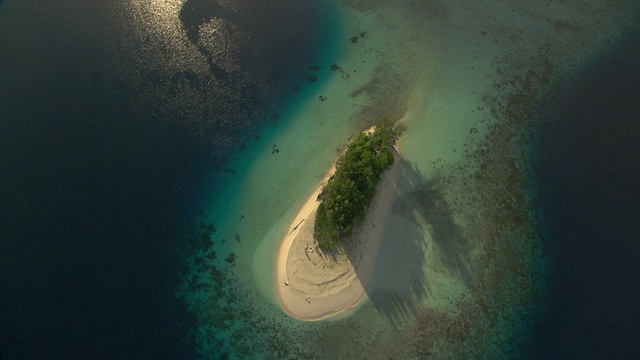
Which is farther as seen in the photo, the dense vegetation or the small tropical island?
the small tropical island

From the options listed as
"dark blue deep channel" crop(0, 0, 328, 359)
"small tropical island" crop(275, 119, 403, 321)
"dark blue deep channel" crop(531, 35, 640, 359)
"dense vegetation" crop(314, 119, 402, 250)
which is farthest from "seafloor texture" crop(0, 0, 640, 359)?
"dense vegetation" crop(314, 119, 402, 250)

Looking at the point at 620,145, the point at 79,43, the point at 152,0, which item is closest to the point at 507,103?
the point at 620,145

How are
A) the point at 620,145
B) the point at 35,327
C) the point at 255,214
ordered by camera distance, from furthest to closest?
1. the point at 620,145
2. the point at 255,214
3. the point at 35,327

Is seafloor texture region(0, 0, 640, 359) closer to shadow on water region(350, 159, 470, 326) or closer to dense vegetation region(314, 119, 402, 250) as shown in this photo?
shadow on water region(350, 159, 470, 326)

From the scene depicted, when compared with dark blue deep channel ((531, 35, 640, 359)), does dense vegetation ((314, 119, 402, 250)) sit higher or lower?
higher

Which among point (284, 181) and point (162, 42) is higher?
point (162, 42)

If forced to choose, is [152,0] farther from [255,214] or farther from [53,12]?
[255,214]

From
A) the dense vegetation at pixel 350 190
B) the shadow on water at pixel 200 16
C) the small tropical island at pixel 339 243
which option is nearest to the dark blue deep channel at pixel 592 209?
the small tropical island at pixel 339 243

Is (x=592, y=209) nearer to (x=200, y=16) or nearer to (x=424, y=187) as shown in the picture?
(x=424, y=187)
